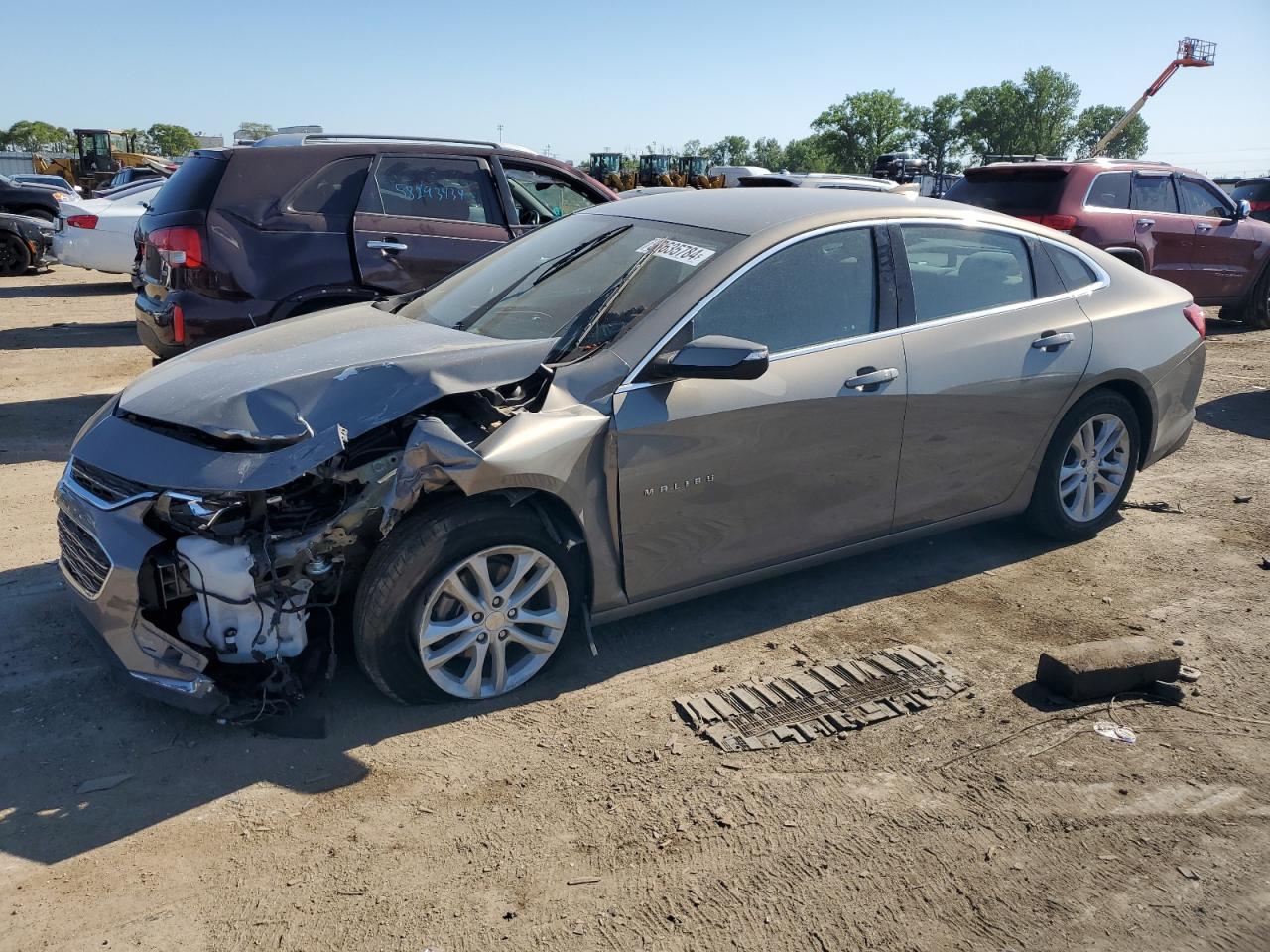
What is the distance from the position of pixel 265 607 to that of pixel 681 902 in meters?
1.70

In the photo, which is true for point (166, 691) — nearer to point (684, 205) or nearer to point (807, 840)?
point (807, 840)

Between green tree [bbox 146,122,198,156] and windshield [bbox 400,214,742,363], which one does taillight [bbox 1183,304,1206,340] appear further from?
green tree [bbox 146,122,198,156]

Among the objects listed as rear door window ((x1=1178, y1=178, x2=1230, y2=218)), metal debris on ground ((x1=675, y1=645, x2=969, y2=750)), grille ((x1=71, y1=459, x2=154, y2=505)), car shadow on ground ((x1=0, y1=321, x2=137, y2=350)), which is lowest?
metal debris on ground ((x1=675, y1=645, x2=969, y2=750))

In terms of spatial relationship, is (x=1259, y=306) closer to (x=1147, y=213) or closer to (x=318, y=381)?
(x=1147, y=213)

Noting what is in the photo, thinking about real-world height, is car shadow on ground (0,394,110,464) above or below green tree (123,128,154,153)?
below

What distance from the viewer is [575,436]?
143 inches

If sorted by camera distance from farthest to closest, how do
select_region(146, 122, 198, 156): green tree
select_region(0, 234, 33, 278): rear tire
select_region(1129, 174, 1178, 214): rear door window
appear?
select_region(146, 122, 198, 156): green tree → select_region(0, 234, 33, 278): rear tire → select_region(1129, 174, 1178, 214): rear door window

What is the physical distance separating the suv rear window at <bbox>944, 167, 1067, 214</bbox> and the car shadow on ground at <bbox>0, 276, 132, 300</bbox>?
12397 mm

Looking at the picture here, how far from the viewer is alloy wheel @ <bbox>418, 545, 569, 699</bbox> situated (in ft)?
11.5

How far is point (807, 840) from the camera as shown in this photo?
2.98 m

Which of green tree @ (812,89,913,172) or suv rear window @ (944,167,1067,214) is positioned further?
green tree @ (812,89,913,172)

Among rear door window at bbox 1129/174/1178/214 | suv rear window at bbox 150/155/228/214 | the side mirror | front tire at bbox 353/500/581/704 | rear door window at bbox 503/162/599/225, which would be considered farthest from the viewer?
rear door window at bbox 1129/174/1178/214

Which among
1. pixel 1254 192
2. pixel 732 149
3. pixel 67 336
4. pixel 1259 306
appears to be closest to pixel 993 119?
pixel 732 149

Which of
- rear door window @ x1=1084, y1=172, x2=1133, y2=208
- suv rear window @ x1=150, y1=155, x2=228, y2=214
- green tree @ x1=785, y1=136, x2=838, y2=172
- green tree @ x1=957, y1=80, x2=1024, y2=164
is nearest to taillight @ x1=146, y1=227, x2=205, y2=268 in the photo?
suv rear window @ x1=150, y1=155, x2=228, y2=214
